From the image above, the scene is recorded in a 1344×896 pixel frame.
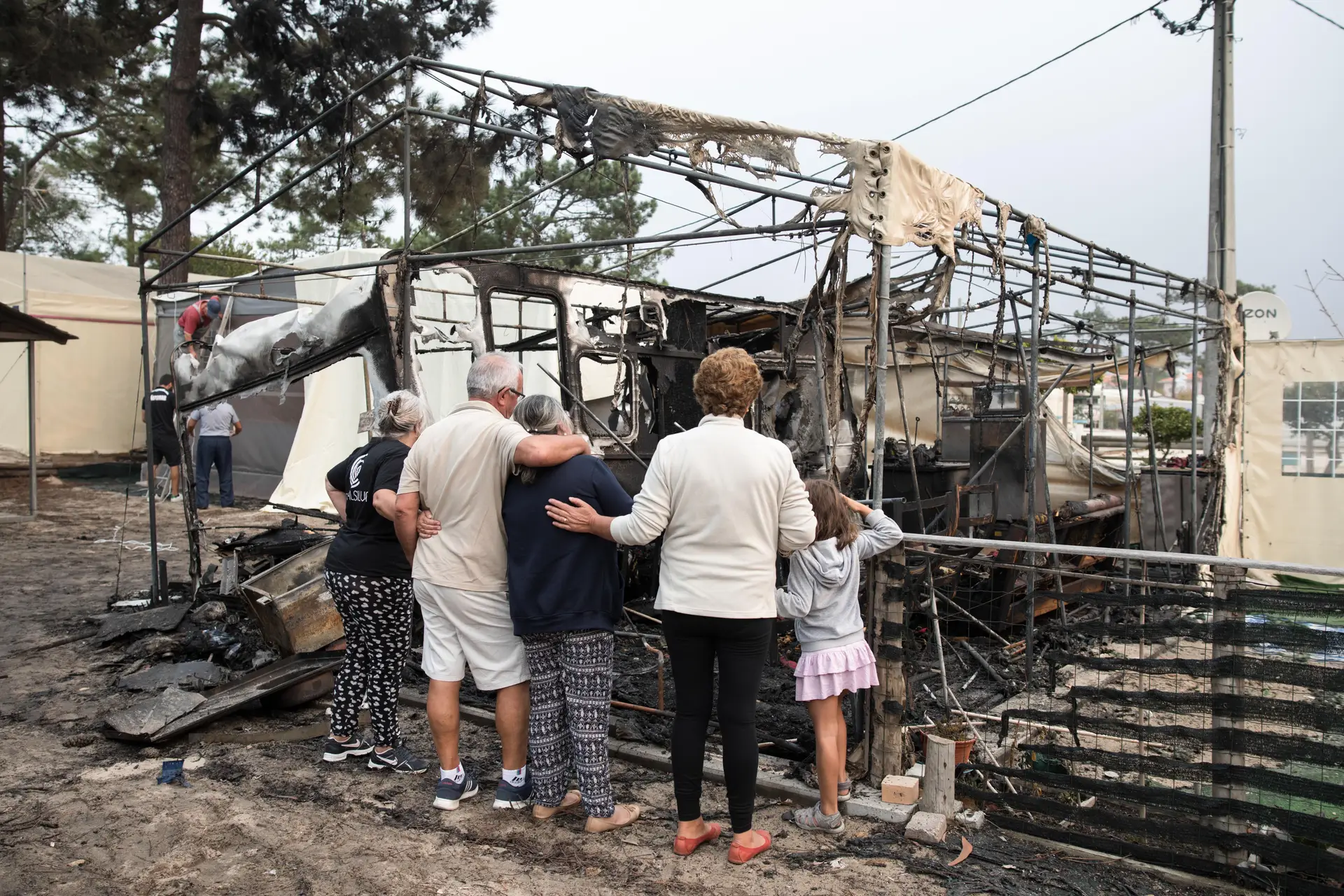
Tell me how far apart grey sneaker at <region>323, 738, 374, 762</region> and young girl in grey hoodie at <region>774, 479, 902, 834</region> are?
7.13 feet

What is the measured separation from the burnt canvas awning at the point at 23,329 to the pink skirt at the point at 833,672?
418 inches

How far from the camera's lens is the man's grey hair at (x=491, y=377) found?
153 inches

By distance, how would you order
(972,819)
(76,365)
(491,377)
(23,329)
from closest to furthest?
(972,819), (491,377), (23,329), (76,365)

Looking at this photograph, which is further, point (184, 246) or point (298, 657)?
point (184, 246)

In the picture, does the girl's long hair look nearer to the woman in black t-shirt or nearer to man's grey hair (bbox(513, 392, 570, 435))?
man's grey hair (bbox(513, 392, 570, 435))

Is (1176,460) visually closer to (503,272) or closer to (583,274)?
(583,274)

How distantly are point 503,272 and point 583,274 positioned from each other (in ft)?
2.37

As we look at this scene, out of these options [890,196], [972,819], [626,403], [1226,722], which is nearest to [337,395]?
[626,403]

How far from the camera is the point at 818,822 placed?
370 cm

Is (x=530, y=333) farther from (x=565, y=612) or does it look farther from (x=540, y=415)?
(x=565, y=612)

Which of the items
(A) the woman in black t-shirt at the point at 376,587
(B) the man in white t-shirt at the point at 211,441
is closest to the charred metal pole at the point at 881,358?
(A) the woman in black t-shirt at the point at 376,587

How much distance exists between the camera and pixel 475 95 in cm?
485

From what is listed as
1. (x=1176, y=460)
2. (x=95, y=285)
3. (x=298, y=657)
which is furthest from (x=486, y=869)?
(x=95, y=285)

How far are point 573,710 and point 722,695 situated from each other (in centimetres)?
66
